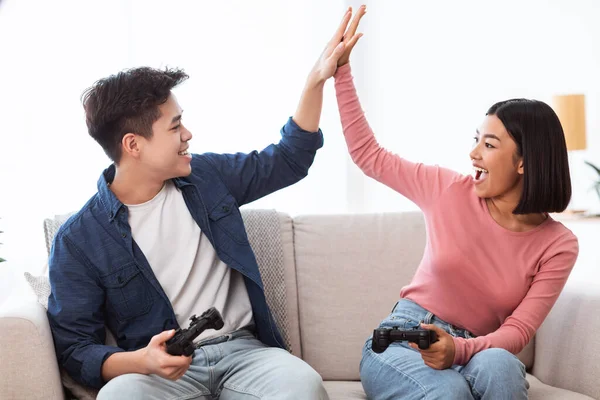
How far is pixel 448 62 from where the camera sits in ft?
11.5

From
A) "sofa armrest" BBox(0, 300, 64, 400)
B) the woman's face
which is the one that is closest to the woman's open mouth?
the woman's face

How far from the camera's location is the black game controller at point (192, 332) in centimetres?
156

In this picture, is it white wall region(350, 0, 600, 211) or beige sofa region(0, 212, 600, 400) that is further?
white wall region(350, 0, 600, 211)

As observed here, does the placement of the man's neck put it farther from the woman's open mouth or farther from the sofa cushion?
the woman's open mouth

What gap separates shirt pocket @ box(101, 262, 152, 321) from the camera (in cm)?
187

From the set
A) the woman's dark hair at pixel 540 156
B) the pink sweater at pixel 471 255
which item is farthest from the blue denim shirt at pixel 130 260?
the woman's dark hair at pixel 540 156

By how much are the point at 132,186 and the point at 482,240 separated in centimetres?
92

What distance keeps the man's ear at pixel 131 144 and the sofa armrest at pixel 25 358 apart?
47cm

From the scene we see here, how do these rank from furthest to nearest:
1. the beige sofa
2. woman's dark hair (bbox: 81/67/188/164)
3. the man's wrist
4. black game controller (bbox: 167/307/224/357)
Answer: the beige sofa < woman's dark hair (bbox: 81/67/188/164) < the man's wrist < black game controller (bbox: 167/307/224/357)

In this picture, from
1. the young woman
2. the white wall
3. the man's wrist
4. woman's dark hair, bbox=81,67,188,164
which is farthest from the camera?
the white wall

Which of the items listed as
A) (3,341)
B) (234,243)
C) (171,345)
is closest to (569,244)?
(234,243)

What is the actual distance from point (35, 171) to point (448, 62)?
197cm

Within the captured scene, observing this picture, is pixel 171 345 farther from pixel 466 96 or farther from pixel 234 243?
pixel 466 96

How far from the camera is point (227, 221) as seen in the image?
6.50 ft
